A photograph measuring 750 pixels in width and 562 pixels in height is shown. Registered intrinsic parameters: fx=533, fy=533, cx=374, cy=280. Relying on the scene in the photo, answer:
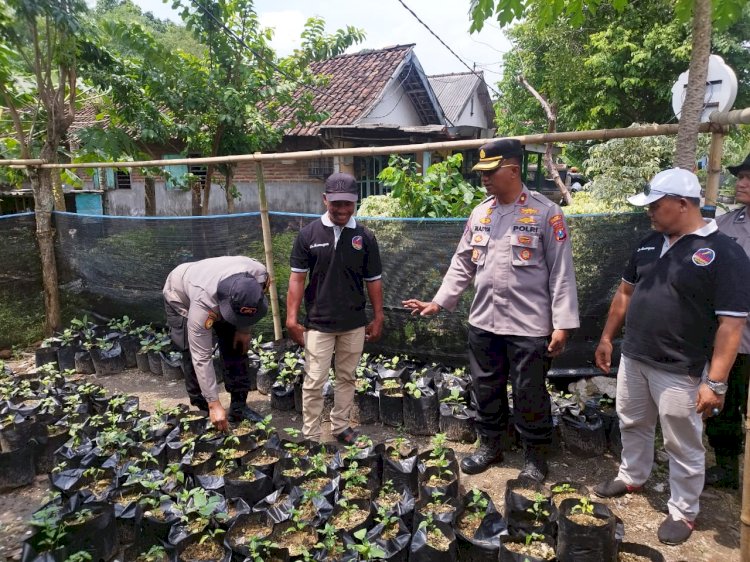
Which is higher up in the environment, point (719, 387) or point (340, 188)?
point (340, 188)

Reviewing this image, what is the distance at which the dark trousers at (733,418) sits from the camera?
2.93 metres

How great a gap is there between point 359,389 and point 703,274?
257 cm

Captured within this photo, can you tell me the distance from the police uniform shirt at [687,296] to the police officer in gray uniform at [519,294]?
0.40 meters

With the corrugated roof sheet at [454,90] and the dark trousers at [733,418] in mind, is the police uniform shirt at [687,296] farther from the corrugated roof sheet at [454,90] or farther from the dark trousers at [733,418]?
the corrugated roof sheet at [454,90]

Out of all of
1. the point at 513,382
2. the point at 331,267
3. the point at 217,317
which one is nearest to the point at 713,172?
the point at 513,382

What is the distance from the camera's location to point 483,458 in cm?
339

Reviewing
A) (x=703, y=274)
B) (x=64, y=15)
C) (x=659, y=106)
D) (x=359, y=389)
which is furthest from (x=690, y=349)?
(x=659, y=106)

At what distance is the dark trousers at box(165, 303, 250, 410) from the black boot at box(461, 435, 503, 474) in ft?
5.83

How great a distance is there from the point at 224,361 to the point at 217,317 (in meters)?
0.66

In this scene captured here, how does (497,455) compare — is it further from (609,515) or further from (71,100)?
(71,100)

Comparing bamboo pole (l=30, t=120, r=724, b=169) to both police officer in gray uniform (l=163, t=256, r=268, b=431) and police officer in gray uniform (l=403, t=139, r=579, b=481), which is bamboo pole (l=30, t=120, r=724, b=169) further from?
police officer in gray uniform (l=163, t=256, r=268, b=431)

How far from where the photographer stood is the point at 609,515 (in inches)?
100.0

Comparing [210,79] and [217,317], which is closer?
[217,317]

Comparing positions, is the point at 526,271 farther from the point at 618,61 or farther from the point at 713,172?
the point at 618,61
